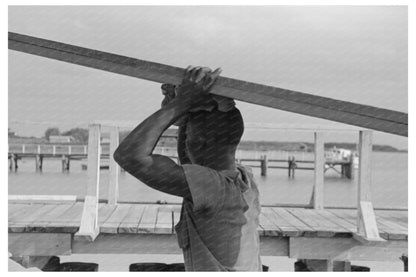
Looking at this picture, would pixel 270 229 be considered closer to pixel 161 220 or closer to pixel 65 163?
pixel 161 220

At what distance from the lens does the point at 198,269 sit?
6.36ft

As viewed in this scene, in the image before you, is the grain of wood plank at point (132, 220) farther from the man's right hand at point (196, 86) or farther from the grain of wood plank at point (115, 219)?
the man's right hand at point (196, 86)

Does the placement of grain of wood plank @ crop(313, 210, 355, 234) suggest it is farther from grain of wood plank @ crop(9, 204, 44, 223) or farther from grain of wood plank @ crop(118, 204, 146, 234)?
grain of wood plank @ crop(9, 204, 44, 223)

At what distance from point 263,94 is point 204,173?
32 centimetres

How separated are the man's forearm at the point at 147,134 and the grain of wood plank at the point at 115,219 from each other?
3.05m

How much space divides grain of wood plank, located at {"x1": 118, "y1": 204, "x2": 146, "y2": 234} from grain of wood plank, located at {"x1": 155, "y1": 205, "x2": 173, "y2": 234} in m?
0.17

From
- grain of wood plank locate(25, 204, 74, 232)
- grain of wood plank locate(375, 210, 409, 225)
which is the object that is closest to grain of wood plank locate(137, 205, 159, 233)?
grain of wood plank locate(25, 204, 74, 232)

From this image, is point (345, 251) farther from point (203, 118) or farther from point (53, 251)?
point (203, 118)

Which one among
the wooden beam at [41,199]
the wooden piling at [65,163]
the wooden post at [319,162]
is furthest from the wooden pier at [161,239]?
the wooden piling at [65,163]

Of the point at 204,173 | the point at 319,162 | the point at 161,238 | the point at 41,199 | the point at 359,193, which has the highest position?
the point at 204,173

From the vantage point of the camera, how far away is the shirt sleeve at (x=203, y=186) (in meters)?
1.81

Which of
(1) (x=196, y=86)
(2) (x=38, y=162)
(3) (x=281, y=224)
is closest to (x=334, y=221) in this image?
(3) (x=281, y=224)

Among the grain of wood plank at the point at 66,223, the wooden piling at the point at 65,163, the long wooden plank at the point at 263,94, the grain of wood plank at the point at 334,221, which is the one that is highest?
the long wooden plank at the point at 263,94

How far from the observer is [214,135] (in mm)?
1945
